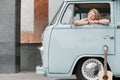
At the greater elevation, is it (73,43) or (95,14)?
(95,14)

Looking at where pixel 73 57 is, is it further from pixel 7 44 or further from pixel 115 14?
pixel 7 44

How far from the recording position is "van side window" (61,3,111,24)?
1184cm

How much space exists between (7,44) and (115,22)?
5.10 meters

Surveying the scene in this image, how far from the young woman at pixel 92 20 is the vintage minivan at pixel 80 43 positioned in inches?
3.5

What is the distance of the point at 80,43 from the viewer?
11742mm

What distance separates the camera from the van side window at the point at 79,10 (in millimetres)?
11844

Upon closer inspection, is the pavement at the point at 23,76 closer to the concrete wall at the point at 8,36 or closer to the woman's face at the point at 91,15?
the concrete wall at the point at 8,36

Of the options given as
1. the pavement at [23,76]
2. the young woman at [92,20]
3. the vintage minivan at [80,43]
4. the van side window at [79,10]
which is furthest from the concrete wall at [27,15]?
the young woman at [92,20]

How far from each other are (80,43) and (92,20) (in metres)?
0.66

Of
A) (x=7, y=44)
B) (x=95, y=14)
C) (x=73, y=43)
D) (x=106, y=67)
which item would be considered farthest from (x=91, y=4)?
(x=7, y=44)

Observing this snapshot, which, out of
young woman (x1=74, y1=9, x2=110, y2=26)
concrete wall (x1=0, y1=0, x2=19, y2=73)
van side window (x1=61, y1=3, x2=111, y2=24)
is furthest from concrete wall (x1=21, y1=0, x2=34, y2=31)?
young woman (x1=74, y1=9, x2=110, y2=26)

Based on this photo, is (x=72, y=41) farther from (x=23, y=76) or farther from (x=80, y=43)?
(x=23, y=76)

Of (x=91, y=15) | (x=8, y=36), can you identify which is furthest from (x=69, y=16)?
(x=8, y=36)

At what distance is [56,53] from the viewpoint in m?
11.8
